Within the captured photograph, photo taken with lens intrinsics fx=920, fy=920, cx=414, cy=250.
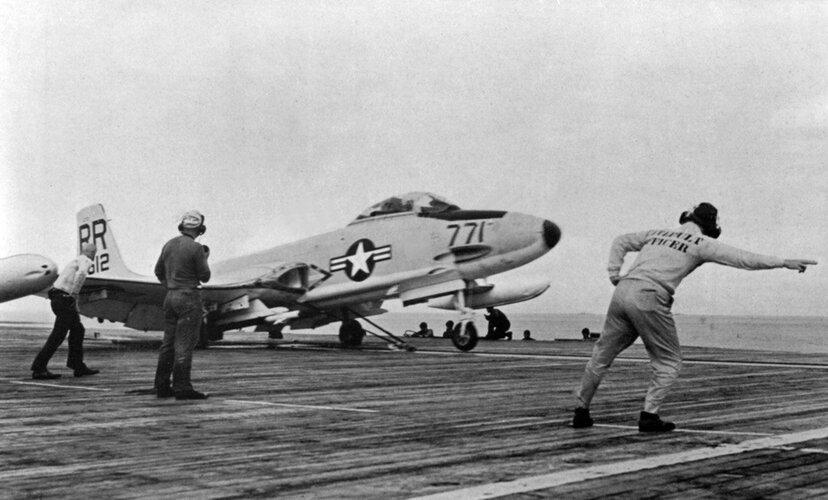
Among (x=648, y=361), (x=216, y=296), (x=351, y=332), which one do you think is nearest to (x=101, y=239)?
(x=216, y=296)

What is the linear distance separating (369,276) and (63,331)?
29.8 feet

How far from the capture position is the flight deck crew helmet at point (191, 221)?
10.4 meters

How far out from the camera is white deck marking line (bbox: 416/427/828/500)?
4.59 metres

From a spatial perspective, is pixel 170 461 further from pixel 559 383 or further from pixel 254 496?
pixel 559 383

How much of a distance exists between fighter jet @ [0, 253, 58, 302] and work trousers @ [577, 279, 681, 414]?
963cm

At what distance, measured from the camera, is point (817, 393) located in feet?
33.0

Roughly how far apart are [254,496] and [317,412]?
12.5 ft

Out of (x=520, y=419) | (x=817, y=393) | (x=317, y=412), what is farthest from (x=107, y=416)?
(x=817, y=393)

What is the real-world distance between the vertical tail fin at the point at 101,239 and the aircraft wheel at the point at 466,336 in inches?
406

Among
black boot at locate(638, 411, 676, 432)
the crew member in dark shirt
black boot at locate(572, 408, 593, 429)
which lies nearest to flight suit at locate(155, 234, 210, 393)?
black boot at locate(572, 408, 593, 429)

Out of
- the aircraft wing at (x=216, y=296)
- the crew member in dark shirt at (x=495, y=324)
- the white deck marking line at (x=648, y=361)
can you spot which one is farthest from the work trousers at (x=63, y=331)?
the crew member in dark shirt at (x=495, y=324)

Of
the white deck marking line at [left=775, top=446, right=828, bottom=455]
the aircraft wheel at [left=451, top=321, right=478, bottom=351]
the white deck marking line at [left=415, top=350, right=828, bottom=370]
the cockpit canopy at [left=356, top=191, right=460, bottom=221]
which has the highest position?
the cockpit canopy at [left=356, top=191, right=460, bottom=221]

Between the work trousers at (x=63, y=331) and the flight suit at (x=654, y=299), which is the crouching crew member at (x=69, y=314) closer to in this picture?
the work trousers at (x=63, y=331)

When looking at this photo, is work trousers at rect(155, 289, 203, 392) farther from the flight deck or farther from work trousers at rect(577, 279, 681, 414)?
work trousers at rect(577, 279, 681, 414)
